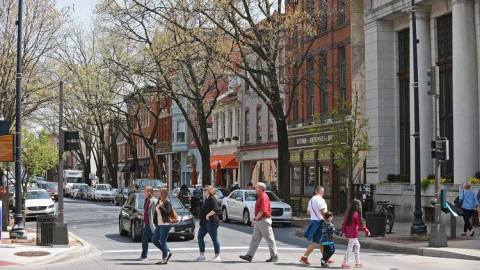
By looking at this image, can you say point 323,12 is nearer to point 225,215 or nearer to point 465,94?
point 465,94

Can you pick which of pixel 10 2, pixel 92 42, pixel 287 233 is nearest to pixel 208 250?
pixel 287 233

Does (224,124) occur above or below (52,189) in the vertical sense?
above

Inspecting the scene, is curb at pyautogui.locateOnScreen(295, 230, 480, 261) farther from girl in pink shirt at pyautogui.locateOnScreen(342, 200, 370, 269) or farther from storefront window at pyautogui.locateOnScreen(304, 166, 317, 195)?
storefront window at pyautogui.locateOnScreen(304, 166, 317, 195)

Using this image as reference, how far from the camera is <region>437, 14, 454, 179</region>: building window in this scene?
2869 centimetres

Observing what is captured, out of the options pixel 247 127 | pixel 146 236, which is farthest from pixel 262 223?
pixel 247 127

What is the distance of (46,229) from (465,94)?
16.1 meters

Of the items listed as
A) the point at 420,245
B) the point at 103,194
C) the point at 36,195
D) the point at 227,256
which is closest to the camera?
the point at 227,256

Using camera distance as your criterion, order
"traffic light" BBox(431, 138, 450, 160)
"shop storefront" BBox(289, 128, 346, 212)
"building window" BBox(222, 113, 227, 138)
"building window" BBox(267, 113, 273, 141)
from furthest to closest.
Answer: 1. "building window" BBox(222, 113, 227, 138)
2. "building window" BBox(267, 113, 273, 141)
3. "shop storefront" BBox(289, 128, 346, 212)
4. "traffic light" BBox(431, 138, 450, 160)

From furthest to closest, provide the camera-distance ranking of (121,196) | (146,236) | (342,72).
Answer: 1. (121,196)
2. (342,72)
3. (146,236)

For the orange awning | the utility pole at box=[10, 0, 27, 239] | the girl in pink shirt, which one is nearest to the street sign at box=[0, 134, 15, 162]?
the utility pole at box=[10, 0, 27, 239]

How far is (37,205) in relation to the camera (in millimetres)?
34156

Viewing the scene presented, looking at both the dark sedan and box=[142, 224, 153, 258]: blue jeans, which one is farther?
the dark sedan

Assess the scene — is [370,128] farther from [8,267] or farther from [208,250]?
[8,267]

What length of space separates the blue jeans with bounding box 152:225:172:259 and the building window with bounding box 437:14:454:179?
1579 centimetres
